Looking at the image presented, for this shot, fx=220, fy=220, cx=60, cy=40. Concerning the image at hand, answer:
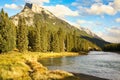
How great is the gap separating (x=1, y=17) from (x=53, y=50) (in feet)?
176

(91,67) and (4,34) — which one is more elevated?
(4,34)

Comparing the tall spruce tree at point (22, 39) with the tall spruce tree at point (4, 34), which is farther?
the tall spruce tree at point (22, 39)

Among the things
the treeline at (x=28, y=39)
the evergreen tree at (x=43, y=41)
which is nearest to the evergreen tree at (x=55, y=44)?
the treeline at (x=28, y=39)

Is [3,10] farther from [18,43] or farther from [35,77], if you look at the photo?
[35,77]

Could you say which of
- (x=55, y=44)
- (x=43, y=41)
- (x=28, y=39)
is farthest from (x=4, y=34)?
(x=55, y=44)

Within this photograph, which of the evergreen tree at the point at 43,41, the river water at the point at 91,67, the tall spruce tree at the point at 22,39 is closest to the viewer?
the river water at the point at 91,67

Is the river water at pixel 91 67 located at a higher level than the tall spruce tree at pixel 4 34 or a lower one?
lower

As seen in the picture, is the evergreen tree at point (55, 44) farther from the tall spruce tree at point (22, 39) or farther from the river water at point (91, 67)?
the river water at point (91, 67)

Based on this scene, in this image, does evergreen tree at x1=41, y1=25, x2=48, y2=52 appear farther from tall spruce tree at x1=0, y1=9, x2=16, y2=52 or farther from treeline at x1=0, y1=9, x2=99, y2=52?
tall spruce tree at x1=0, y1=9, x2=16, y2=52

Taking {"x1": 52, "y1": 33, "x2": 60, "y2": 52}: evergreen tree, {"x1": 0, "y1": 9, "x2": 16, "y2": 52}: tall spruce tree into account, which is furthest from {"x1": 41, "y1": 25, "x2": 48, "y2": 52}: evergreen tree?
{"x1": 0, "y1": 9, "x2": 16, "y2": 52}: tall spruce tree

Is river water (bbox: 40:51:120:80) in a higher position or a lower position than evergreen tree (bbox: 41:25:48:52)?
lower

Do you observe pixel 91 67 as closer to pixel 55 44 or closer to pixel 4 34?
pixel 4 34

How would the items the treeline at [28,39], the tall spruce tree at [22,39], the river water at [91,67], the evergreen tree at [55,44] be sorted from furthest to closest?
the evergreen tree at [55,44], the tall spruce tree at [22,39], the treeline at [28,39], the river water at [91,67]

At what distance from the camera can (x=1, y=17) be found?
83.2m
